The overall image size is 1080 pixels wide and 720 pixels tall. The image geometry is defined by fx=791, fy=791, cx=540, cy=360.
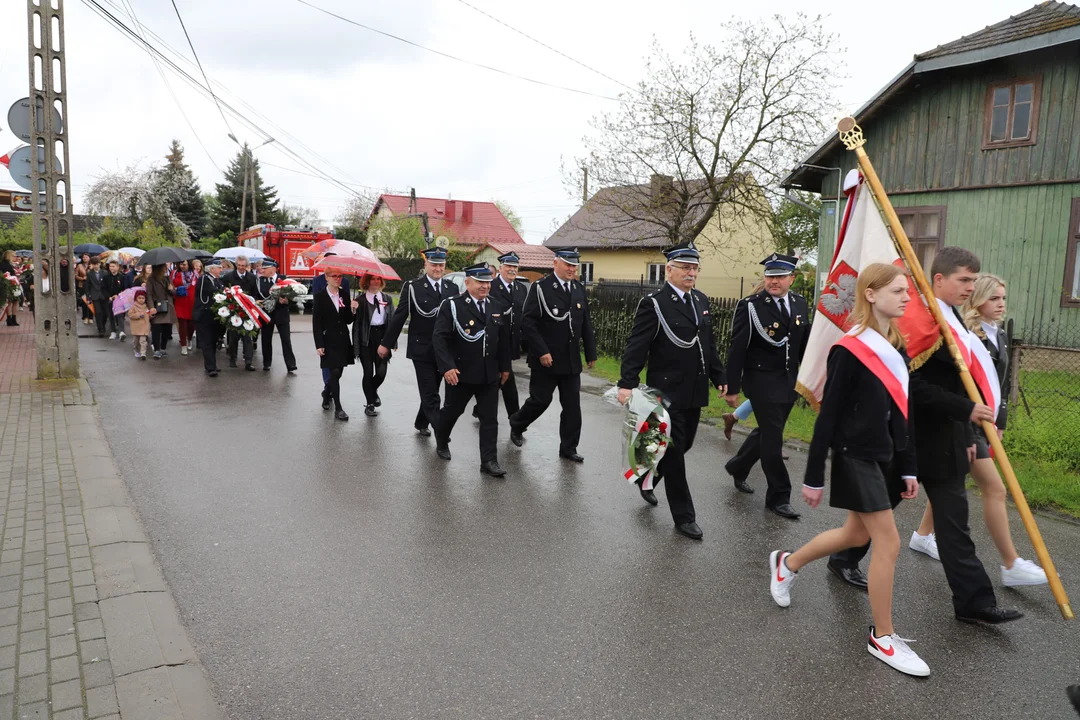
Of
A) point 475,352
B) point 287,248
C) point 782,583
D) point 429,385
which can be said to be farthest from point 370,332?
point 287,248

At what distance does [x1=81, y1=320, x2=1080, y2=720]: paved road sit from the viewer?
131 inches

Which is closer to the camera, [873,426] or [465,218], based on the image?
[873,426]

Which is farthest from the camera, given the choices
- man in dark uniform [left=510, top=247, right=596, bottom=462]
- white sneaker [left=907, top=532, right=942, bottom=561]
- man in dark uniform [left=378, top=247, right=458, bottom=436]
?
man in dark uniform [left=378, top=247, right=458, bottom=436]

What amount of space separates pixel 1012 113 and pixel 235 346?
1406 cm

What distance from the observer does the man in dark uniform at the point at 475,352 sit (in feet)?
22.7

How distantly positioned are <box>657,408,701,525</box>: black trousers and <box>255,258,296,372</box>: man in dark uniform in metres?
8.83

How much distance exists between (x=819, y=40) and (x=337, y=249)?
13202 mm

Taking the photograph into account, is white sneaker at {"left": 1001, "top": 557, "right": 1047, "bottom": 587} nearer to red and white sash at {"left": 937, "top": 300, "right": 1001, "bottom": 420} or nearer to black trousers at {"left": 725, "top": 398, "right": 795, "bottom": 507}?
red and white sash at {"left": 937, "top": 300, "right": 1001, "bottom": 420}

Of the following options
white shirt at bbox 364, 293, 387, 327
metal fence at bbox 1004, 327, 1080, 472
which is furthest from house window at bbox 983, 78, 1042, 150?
white shirt at bbox 364, 293, 387, 327

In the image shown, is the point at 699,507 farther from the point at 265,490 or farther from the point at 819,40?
the point at 819,40

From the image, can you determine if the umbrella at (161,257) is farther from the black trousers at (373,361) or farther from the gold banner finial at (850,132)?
the gold banner finial at (850,132)

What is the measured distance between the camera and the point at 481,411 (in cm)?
694

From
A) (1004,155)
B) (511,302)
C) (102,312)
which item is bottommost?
(102,312)

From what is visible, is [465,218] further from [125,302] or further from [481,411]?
[481,411]
